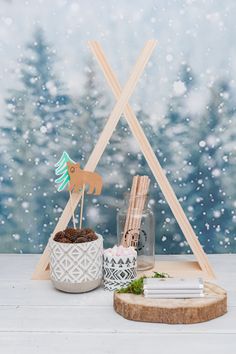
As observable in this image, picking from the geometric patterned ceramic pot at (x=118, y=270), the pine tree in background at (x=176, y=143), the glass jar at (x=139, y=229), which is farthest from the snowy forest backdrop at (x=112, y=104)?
the geometric patterned ceramic pot at (x=118, y=270)

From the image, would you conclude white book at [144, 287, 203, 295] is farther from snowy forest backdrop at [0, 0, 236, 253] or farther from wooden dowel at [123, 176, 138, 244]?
snowy forest backdrop at [0, 0, 236, 253]

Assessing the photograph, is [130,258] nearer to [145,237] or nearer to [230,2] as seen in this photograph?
[145,237]

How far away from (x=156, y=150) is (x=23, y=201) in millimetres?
339

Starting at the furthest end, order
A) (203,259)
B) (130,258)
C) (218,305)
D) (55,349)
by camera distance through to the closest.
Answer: (203,259) < (130,258) < (218,305) < (55,349)

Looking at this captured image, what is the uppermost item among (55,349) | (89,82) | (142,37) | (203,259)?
(142,37)

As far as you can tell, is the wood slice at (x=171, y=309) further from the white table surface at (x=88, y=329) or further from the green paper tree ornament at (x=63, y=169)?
the green paper tree ornament at (x=63, y=169)

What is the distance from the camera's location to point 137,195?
1.02 meters

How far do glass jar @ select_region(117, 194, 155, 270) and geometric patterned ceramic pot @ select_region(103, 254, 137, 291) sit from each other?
0.10m

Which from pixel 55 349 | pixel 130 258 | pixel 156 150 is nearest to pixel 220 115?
pixel 156 150

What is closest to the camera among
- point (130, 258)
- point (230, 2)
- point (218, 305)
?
point (218, 305)

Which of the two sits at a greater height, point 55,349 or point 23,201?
point 23,201

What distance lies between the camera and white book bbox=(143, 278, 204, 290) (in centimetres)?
84

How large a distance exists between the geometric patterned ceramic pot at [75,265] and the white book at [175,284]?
4.2 inches

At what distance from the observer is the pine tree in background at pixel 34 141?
1.17 m
